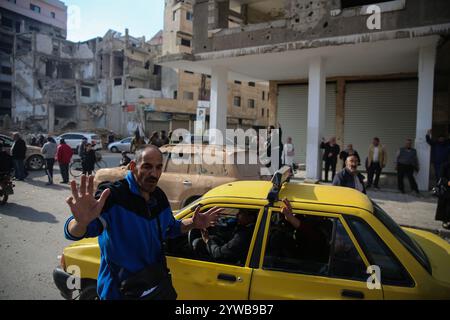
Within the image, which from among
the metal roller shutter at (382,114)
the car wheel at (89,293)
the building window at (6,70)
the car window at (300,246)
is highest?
the building window at (6,70)

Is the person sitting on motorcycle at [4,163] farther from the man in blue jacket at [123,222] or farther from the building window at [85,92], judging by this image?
the building window at [85,92]

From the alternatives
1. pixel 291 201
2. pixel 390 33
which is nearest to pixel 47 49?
pixel 390 33

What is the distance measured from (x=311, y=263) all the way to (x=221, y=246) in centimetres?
78

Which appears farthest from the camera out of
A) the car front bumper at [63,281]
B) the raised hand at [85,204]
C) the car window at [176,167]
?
the car window at [176,167]

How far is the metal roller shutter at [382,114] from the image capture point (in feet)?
45.3

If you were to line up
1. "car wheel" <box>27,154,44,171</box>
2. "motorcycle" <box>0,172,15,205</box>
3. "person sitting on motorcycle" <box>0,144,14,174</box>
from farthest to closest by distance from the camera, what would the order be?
1. "car wheel" <box>27,154,44,171</box>
2. "person sitting on motorcycle" <box>0,144,14,174</box>
3. "motorcycle" <box>0,172,15,205</box>

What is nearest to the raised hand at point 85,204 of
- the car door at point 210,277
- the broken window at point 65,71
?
the car door at point 210,277

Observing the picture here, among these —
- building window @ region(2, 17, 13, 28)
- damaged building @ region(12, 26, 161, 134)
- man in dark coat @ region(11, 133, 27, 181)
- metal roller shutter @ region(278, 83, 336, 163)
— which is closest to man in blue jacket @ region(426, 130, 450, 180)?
metal roller shutter @ region(278, 83, 336, 163)

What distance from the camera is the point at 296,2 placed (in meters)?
11.0

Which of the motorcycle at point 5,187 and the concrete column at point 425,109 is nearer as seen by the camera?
the motorcycle at point 5,187

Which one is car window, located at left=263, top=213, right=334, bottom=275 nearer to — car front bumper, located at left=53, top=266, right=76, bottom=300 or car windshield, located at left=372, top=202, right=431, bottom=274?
car windshield, located at left=372, top=202, right=431, bottom=274

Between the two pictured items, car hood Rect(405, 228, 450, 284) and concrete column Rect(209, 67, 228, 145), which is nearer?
car hood Rect(405, 228, 450, 284)

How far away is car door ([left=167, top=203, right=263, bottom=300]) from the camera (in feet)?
7.84

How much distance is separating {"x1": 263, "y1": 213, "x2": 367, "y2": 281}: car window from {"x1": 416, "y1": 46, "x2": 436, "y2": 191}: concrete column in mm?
9127
